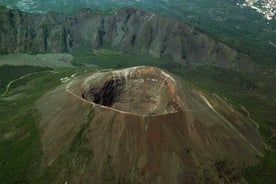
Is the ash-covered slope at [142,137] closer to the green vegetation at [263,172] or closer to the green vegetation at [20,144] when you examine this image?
the green vegetation at [263,172]

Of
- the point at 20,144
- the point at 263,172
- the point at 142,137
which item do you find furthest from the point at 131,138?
the point at 263,172

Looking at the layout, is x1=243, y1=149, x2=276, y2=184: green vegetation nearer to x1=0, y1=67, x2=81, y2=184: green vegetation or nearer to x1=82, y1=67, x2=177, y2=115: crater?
x1=82, y1=67, x2=177, y2=115: crater

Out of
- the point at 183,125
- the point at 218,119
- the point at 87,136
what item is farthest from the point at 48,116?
the point at 218,119

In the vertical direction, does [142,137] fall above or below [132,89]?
below

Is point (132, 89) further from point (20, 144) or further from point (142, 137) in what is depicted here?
point (20, 144)

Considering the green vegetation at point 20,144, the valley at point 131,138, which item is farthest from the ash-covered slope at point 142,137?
the green vegetation at point 20,144

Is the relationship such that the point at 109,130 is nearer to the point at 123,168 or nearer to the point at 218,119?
the point at 123,168

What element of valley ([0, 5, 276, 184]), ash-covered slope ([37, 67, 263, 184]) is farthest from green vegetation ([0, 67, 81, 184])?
ash-covered slope ([37, 67, 263, 184])
